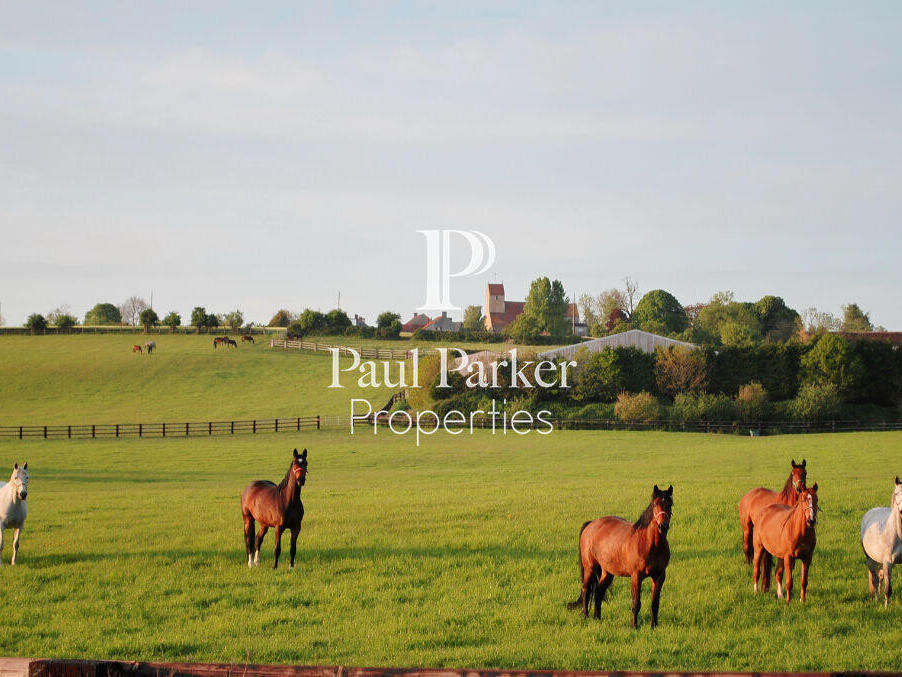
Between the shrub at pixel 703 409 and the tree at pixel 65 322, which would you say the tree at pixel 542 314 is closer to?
the shrub at pixel 703 409

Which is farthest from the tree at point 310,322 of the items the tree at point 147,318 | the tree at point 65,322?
the tree at point 65,322

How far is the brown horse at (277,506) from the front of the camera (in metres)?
11.9

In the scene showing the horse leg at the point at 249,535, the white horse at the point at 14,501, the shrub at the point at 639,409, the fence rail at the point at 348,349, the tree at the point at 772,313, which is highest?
the tree at the point at 772,313

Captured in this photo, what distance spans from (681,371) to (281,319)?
80.2 m

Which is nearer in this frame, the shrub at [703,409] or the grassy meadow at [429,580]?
the grassy meadow at [429,580]

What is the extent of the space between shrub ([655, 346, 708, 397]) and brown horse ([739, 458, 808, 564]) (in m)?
48.5

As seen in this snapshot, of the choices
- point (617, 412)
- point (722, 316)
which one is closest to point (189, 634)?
point (617, 412)

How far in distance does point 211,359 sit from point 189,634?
77.4 meters

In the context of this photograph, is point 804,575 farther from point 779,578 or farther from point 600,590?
point 600,590

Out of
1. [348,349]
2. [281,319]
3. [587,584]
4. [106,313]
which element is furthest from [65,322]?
[587,584]

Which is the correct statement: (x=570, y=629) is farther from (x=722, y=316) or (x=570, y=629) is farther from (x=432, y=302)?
(x=722, y=316)

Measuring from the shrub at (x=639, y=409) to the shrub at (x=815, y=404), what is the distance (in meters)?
9.94

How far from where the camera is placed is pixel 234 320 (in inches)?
4653

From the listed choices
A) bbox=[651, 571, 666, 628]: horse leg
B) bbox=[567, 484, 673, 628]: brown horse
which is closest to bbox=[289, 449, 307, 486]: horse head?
bbox=[567, 484, 673, 628]: brown horse
